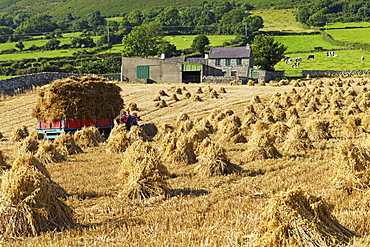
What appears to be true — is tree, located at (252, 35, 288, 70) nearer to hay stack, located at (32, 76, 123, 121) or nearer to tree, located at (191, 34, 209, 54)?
tree, located at (191, 34, 209, 54)

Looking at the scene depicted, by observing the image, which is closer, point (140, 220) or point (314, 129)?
point (140, 220)

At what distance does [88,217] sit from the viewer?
1041 centimetres

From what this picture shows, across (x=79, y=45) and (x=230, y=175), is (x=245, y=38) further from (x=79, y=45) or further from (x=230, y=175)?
(x=230, y=175)

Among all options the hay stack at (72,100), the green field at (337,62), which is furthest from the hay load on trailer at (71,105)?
the green field at (337,62)

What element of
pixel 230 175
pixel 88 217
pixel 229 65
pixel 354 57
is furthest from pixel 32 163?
pixel 354 57

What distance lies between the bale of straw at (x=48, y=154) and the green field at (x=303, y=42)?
98.2m

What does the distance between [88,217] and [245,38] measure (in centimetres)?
12545

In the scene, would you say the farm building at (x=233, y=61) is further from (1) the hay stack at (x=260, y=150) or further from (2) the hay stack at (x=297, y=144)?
(1) the hay stack at (x=260, y=150)

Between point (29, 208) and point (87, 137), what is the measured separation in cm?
1364

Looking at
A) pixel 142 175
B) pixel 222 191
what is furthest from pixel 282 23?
pixel 142 175

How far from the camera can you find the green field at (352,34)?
116350 millimetres

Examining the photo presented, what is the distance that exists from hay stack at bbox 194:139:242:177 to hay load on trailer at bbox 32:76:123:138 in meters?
10.5

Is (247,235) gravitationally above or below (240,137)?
above

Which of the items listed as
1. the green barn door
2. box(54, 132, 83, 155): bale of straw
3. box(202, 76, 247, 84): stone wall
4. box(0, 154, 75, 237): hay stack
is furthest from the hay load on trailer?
the green barn door
